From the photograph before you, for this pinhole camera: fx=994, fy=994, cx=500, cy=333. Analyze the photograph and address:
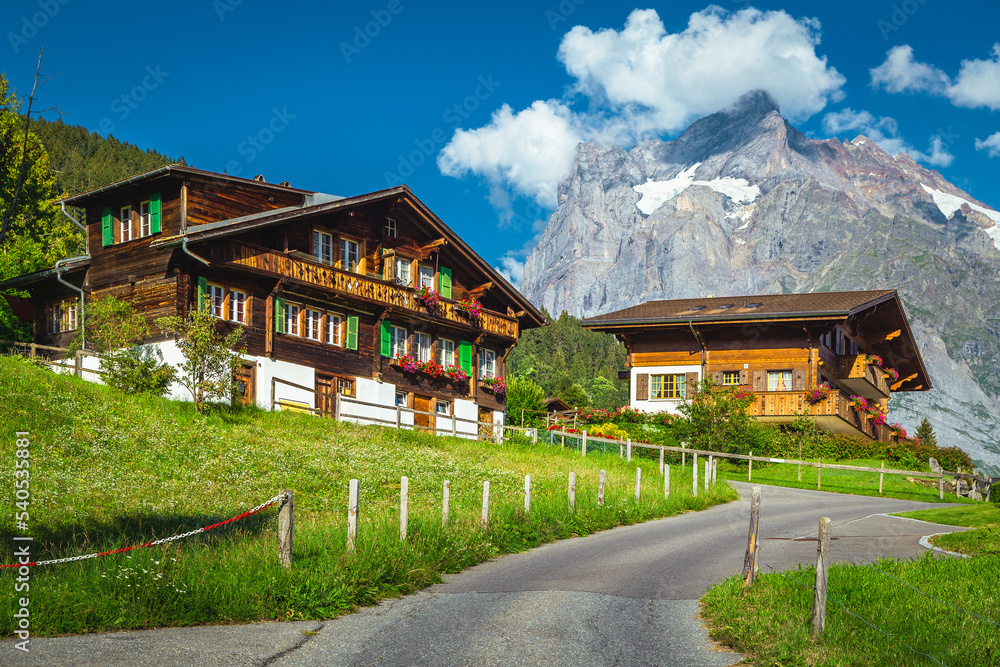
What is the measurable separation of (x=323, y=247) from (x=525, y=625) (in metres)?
28.0

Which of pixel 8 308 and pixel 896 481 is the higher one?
pixel 8 308

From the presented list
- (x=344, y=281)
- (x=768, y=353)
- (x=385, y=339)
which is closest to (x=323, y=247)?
(x=344, y=281)

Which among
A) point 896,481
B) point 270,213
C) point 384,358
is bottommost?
point 896,481

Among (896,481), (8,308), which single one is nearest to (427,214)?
(8,308)

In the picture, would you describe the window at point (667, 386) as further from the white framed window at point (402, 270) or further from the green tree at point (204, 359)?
the green tree at point (204, 359)

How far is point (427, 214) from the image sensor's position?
4122cm

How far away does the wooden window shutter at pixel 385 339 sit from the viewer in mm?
39125

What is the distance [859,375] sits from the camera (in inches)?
1919

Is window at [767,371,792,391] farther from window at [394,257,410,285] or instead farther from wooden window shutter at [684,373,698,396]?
window at [394,257,410,285]

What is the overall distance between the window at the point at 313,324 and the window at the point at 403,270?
4614 millimetres

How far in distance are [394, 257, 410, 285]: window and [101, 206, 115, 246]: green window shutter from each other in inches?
428

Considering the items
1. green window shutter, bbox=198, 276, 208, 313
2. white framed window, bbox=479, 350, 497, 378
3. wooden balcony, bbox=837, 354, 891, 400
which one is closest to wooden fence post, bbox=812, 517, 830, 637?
green window shutter, bbox=198, 276, 208, 313

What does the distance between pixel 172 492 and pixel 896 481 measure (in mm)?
27940

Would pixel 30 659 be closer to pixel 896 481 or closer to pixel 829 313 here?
pixel 896 481
